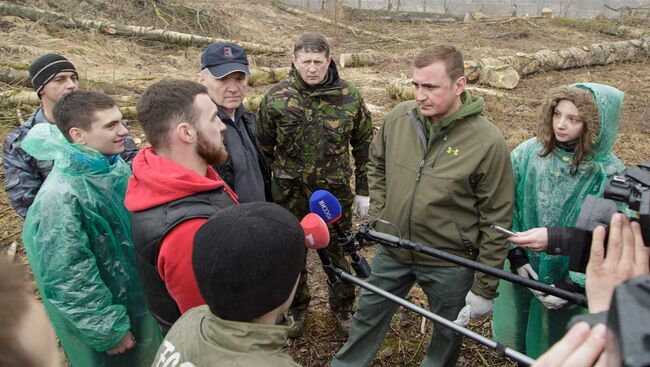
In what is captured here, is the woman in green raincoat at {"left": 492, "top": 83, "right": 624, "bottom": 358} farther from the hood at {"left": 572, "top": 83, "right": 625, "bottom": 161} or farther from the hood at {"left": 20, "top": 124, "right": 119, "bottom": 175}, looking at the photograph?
the hood at {"left": 20, "top": 124, "right": 119, "bottom": 175}

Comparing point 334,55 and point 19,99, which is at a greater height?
point 334,55

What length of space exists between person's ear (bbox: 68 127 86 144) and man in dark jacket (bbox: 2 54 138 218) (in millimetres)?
582

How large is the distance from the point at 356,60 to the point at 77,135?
10422mm

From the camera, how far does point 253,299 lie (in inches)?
55.1

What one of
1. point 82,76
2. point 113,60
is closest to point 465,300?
point 82,76

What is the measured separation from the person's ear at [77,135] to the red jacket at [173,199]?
73 cm

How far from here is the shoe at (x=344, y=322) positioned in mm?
3828

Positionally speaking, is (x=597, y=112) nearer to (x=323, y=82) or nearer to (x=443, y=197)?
(x=443, y=197)

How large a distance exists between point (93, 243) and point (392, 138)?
1993 millimetres

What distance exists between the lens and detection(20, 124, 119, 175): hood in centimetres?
239

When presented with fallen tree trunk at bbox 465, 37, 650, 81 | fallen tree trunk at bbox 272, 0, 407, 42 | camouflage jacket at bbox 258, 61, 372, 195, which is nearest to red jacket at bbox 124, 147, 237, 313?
camouflage jacket at bbox 258, 61, 372, 195

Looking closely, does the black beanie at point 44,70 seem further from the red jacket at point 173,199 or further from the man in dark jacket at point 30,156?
the red jacket at point 173,199

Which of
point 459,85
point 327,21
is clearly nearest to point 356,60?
point 327,21

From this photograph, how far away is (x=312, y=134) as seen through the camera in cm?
371
